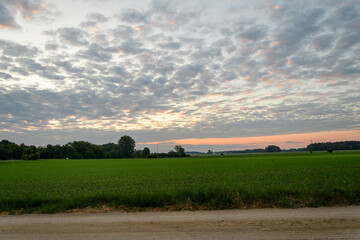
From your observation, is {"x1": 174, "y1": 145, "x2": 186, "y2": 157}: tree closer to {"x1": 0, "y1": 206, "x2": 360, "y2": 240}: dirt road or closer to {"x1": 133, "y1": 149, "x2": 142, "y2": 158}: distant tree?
{"x1": 133, "y1": 149, "x2": 142, "y2": 158}: distant tree

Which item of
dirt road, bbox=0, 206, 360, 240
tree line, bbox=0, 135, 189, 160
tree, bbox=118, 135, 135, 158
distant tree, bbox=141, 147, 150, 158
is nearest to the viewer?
dirt road, bbox=0, 206, 360, 240

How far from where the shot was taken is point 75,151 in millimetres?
156750

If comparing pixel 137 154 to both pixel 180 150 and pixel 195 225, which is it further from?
pixel 195 225

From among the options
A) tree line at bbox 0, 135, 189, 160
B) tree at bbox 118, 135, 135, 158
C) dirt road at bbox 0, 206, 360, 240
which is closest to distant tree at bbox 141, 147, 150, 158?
tree line at bbox 0, 135, 189, 160

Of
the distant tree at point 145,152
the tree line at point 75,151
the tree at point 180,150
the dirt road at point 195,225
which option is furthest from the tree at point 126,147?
the dirt road at point 195,225

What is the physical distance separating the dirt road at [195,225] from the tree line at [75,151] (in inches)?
5526

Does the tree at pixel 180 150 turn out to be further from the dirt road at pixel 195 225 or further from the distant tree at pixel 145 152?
the dirt road at pixel 195 225

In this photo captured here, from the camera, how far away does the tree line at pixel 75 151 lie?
136 meters

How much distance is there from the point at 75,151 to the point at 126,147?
36.9 meters

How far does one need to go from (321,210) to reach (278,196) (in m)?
1.76

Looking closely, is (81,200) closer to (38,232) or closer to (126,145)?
(38,232)

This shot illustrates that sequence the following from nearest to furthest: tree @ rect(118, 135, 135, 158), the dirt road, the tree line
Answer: the dirt road, the tree line, tree @ rect(118, 135, 135, 158)

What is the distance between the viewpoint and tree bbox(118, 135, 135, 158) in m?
181

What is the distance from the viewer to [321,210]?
867cm
